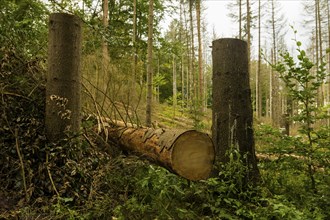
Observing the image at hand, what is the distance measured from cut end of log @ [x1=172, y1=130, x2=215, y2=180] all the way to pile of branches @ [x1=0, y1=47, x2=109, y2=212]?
1.12m

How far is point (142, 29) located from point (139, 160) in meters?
14.0

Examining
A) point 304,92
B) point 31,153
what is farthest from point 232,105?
point 31,153

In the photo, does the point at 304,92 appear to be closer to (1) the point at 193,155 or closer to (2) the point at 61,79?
(1) the point at 193,155

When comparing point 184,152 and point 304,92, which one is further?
point 304,92

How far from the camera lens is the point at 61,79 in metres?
3.57

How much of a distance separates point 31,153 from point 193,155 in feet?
6.23

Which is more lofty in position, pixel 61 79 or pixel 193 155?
pixel 61 79

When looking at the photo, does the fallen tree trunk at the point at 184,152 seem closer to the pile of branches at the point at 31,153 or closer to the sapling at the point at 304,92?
the pile of branches at the point at 31,153

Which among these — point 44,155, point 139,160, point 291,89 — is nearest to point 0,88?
point 44,155

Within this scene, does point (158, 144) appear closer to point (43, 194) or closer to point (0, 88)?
point (43, 194)

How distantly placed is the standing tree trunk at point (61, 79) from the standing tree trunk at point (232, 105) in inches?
71.2

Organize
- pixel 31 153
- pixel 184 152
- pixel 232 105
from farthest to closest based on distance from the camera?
pixel 232 105, pixel 31 153, pixel 184 152

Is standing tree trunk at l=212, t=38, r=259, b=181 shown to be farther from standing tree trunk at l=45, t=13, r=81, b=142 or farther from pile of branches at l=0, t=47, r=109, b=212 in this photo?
standing tree trunk at l=45, t=13, r=81, b=142

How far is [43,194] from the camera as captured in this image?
3.13 m
